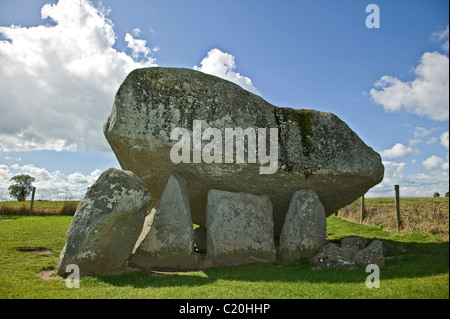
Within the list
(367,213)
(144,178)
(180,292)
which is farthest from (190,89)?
(367,213)

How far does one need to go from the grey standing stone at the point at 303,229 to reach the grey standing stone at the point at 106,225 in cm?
498

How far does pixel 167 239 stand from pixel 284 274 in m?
3.65

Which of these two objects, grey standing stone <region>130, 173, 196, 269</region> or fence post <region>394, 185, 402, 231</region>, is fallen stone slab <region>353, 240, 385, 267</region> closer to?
grey standing stone <region>130, 173, 196, 269</region>

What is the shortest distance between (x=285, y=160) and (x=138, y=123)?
501cm

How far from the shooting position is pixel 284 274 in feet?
27.9

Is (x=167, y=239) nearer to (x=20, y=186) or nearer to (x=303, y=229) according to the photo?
(x=303, y=229)

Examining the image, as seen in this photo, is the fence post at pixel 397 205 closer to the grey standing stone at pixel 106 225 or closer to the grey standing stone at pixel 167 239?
the grey standing stone at pixel 167 239

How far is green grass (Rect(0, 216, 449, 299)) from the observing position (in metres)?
6.43

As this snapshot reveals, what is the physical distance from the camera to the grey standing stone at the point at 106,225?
26.6 ft

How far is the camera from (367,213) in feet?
63.1

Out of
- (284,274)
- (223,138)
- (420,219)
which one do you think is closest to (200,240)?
(223,138)

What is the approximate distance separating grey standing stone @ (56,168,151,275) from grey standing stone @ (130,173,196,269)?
0.80 m

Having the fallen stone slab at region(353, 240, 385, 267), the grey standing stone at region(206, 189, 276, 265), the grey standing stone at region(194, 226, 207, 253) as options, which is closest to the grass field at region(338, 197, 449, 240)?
the fallen stone slab at region(353, 240, 385, 267)

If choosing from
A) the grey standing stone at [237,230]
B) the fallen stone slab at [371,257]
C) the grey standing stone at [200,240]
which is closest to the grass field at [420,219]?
the fallen stone slab at [371,257]
